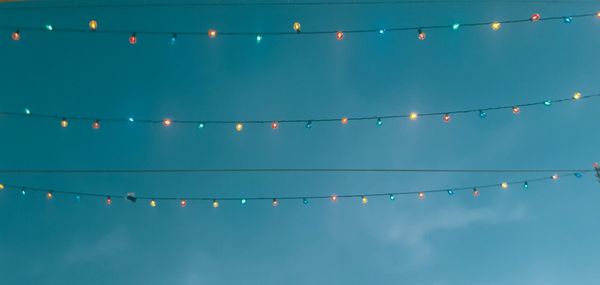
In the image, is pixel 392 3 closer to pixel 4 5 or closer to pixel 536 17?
pixel 536 17

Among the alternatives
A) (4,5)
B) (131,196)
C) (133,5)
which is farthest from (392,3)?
(4,5)

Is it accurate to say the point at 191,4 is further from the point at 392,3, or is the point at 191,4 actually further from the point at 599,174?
the point at 599,174

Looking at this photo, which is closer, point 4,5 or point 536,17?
point 536,17

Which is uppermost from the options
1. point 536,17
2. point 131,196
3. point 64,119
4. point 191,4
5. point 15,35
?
point 191,4

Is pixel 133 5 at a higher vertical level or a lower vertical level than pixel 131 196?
higher

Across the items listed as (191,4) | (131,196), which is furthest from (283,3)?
(131,196)

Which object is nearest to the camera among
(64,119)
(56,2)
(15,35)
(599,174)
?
(15,35)

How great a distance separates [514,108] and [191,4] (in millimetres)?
6017

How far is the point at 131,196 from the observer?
6961 mm

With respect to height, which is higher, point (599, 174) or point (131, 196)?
point (599, 174)

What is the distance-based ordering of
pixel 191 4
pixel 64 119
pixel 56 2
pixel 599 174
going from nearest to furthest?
pixel 64 119 → pixel 56 2 → pixel 191 4 → pixel 599 174

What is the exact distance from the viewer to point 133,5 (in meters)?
7.40

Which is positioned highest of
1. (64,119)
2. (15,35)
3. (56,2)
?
(56,2)

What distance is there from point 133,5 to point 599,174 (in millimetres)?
10256
